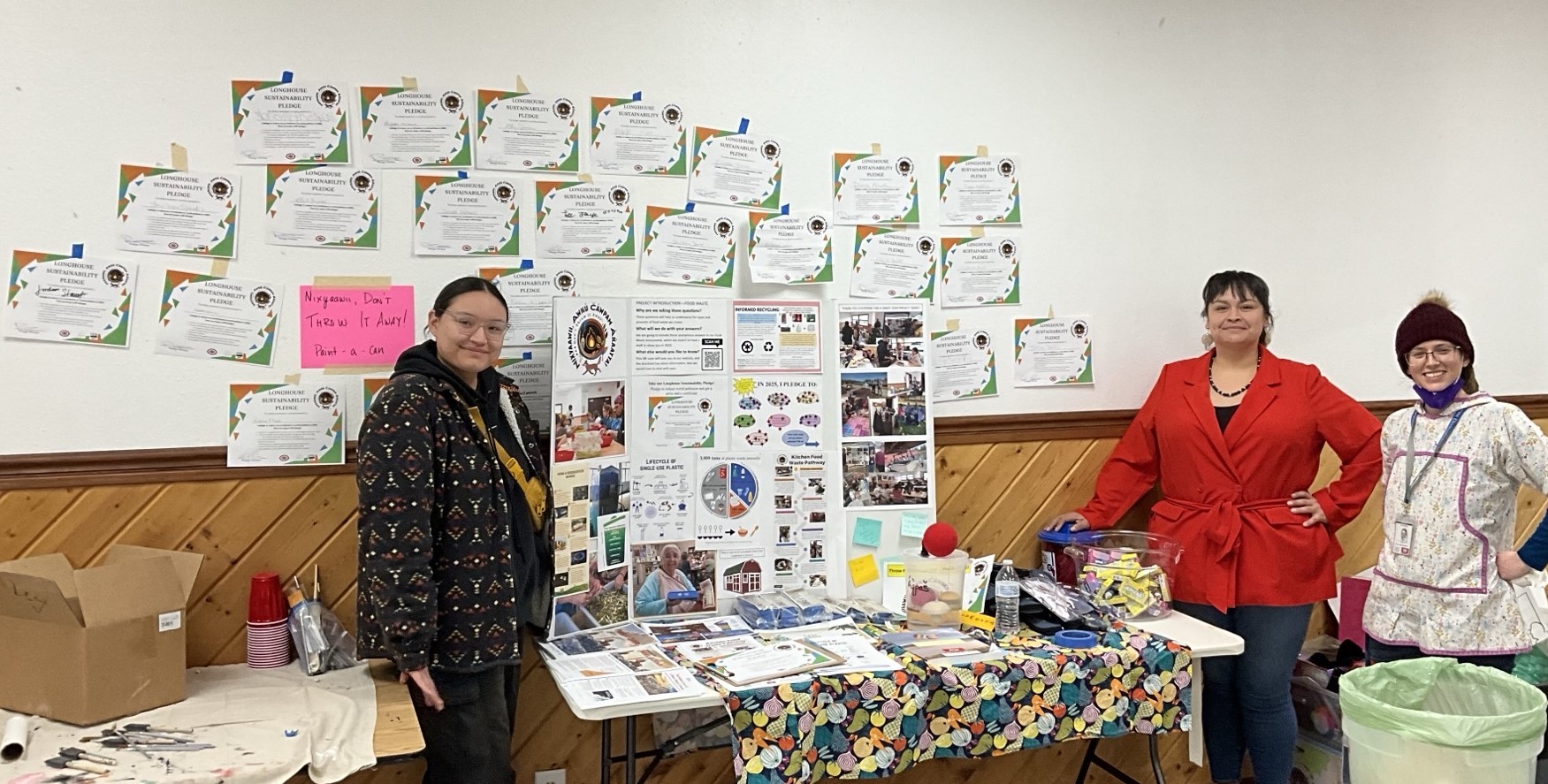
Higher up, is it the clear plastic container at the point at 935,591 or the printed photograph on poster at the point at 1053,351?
the printed photograph on poster at the point at 1053,351

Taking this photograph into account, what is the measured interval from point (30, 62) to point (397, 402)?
121cm

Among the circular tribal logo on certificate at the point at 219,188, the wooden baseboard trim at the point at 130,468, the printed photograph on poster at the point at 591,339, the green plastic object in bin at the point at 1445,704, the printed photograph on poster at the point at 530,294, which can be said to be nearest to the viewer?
the green plastic object in bin at the point at 1445,704

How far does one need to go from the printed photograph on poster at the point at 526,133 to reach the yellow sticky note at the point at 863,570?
1.34m

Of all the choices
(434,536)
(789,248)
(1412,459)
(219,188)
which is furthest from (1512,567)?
(219,188)

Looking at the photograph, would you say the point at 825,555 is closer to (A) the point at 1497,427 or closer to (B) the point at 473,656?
(B) the point at 473,656

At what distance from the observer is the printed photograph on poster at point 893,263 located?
3127 millimetres

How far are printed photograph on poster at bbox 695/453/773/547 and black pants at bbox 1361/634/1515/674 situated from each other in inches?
68.9

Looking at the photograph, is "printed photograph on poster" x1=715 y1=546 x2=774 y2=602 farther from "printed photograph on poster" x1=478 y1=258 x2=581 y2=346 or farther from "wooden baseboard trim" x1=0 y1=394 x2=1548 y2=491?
"wooden baseboard trim" x1=0 y1=394 x2=1548 y2=491

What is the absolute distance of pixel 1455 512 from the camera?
2842 millimetres

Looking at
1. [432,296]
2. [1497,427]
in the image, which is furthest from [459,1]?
[1497,427]

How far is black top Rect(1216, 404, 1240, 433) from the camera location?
122 inches

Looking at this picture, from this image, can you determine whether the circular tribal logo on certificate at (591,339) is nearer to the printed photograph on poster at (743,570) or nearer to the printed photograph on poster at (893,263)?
the printed photograph on poster at (743,570)

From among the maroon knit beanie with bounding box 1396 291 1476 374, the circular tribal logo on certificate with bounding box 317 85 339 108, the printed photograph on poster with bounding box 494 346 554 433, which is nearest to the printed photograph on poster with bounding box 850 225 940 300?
the printed photograph on poster with bounding box 494 346 554 433

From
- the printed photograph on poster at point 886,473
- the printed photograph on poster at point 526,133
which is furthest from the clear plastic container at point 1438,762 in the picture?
the printed photograph on poster at point 526,133
